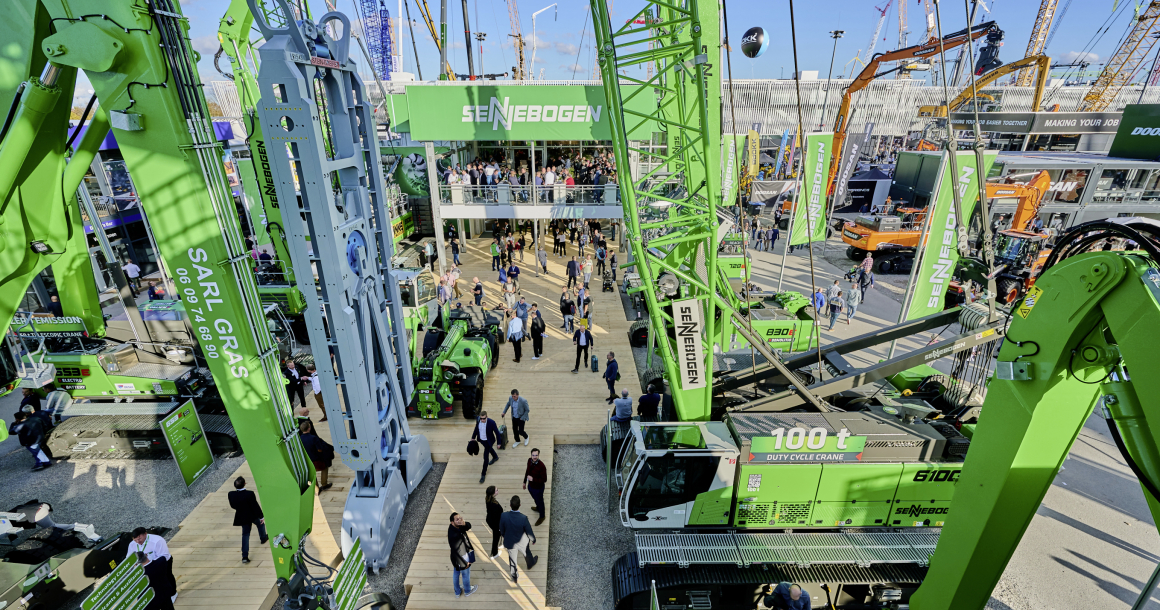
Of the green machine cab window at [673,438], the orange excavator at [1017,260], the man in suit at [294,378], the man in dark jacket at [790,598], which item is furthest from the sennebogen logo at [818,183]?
Result: the man in suit at [294,378]

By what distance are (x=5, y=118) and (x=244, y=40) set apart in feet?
29.1

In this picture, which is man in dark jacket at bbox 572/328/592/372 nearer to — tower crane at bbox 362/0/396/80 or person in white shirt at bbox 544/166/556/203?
person in white shirt at bbox 544/166/556/203

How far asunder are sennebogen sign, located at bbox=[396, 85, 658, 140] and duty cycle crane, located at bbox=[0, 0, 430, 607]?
11932 millimetres

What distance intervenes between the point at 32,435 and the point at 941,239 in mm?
17697

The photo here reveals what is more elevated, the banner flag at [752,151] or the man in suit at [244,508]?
the banner flag at [752,151]

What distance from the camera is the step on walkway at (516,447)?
6961mm

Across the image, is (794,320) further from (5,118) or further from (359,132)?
(5,118)

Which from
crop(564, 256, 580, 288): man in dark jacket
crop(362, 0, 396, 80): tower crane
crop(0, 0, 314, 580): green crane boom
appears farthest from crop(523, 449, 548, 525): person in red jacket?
crop(362, 0, 396, 80): tower crane

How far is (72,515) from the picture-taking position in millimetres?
8461

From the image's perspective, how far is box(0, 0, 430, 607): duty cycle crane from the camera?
4543 millimetres

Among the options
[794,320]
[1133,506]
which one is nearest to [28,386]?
[794,320]

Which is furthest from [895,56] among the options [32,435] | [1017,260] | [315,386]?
[32,435]

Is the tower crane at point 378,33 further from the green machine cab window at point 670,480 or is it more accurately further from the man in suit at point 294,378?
the green machine cab window at point 670,480

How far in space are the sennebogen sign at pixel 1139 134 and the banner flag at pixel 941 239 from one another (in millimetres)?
23354
